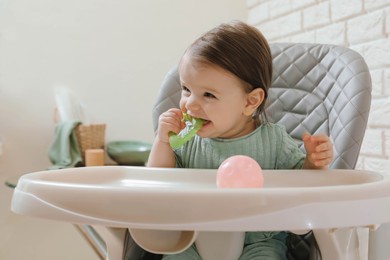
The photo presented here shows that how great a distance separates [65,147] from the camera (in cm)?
185

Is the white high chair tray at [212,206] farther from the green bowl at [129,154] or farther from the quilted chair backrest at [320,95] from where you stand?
the green bowl at [129,154]

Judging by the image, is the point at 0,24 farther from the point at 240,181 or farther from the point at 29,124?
the point at 240,181

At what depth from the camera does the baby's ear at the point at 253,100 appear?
1051mm

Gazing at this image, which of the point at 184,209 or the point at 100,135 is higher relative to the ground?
Answer: the point at 184,209

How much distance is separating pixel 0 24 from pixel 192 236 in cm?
153

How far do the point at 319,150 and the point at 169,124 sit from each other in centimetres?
29

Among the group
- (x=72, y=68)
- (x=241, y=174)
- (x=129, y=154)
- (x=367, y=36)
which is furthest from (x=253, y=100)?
(x=72, y=68)

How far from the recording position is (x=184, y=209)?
0.61 meters

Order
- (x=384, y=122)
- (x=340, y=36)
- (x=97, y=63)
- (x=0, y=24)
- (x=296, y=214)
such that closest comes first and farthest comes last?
(x=296, y=214)
(x=384, y=122)
(x=340, y=36)
(x=0, y=24)
(x=97, y=63)

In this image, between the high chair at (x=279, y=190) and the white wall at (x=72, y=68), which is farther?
the white wall at (x=72, y=68)

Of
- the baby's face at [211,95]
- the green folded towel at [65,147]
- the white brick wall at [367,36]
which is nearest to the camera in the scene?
the baby's face at [211,95]

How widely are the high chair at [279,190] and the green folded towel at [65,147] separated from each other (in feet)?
2.37

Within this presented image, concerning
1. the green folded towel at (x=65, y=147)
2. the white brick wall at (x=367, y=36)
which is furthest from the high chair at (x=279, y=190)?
the green folded towel at (x=65, y=147)

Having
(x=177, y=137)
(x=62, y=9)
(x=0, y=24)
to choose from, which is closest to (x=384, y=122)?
(x=177, y=137)
